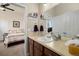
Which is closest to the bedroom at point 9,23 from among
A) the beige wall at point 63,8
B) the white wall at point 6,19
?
the white wall at point 6,19

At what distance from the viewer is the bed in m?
1.39

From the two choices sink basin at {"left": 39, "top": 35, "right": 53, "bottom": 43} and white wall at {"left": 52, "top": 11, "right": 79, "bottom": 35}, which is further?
sink basin at {"left": 39, "top": 35, "right": 53, "bottom": 43}

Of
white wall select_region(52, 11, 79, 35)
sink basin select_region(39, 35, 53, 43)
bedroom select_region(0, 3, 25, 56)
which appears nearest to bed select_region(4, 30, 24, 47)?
bedroom select_region(0, 3, 25, 56)

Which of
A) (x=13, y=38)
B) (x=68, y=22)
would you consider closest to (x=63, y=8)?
(x=68, y=22)

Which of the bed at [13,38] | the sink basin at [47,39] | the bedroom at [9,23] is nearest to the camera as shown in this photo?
the bedroom at [9,23]

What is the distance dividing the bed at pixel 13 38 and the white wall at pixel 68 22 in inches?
22.1

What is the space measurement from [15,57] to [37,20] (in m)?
0.98

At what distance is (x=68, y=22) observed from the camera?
4.69 feet

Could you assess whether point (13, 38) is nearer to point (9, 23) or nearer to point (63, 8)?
point (9, 23)

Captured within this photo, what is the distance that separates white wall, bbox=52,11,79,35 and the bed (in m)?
0.56

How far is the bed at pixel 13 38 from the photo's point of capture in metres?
1.39

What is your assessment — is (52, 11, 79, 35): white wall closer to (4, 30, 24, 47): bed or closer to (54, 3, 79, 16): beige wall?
(54, 3, 79, 16): beige wall

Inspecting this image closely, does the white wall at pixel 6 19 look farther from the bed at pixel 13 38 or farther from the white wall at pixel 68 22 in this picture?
the white wall at pixel 68 22

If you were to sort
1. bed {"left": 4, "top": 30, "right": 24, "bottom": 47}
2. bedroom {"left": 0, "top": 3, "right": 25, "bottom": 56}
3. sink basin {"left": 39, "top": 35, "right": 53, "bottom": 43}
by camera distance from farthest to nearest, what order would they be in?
1. sink basin {"left": 39, "top": 35, "right": 53, "bottom": 43}
2. bed {"left": 4, "top": 30, "right": 24, "bottom": 47}
3. bedroom {"left": 0, "top": 3, "right": 25, "bottom": 56}
